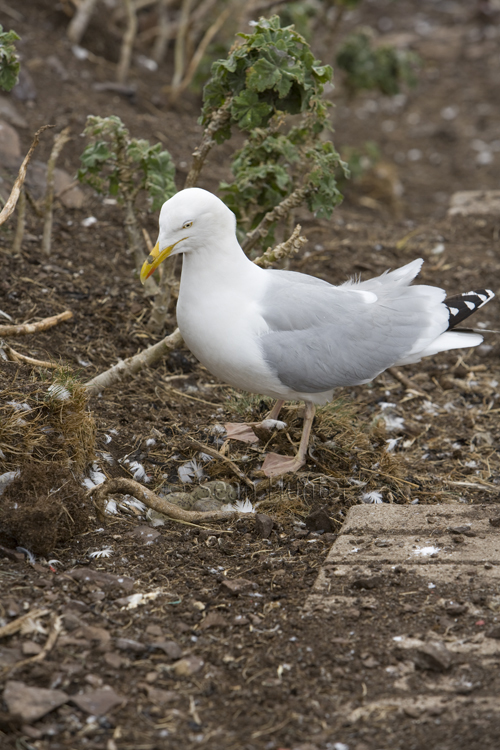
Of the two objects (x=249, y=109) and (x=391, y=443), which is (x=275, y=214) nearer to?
(x=249, y=109)

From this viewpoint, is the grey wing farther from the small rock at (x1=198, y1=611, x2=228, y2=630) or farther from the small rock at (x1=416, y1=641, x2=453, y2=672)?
the small rock at (x1=416, y1=641, x2=453, y2=672)

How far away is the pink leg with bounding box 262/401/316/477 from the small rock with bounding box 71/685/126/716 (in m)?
1.65

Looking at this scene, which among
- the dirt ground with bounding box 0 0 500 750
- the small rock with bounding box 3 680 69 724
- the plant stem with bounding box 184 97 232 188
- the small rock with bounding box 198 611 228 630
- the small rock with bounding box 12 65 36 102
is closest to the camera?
the small rock with bounding box 3 680 69 724

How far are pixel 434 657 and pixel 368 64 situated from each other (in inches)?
307

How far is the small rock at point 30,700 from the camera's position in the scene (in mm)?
2125

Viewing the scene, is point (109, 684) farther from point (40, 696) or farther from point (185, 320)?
point (185, 320)

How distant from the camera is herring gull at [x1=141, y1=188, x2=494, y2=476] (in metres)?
3.53

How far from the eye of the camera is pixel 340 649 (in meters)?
2.52

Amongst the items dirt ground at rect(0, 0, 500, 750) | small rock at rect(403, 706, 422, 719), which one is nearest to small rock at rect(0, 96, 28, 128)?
dirt ground at rect(0, 0, 500, 750)

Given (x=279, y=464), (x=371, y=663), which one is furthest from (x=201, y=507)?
(x=371, y=663)

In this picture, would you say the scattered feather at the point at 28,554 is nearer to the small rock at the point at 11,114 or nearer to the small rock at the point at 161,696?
the small rock at the point at 161,696

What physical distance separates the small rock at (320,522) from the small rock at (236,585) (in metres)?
0.67

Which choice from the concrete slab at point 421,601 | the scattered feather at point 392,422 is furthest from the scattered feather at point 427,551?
the scattered feather at point 392,422

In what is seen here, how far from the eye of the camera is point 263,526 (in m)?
3.41
